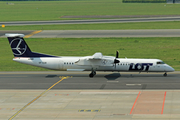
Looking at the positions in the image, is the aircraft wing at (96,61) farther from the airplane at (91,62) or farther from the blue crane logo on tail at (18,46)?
the blue crane logo on tail at (18,46)

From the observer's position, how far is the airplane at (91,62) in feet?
140

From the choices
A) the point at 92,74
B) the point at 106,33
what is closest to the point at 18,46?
the point at 92,74

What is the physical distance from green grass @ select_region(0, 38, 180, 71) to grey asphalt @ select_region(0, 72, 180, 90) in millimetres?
6241

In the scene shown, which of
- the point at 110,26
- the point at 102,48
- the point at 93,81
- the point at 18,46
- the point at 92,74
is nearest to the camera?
the point at 93,81

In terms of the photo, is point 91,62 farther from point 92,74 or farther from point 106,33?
point 106,33

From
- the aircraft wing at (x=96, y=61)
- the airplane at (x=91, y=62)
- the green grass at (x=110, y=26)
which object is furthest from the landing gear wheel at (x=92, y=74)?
the green grass at (x=110, y=26)

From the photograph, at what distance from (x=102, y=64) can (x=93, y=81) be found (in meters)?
3.01

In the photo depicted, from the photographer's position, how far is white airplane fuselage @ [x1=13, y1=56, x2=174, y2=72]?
4262cm

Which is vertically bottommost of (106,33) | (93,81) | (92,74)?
(93,81)

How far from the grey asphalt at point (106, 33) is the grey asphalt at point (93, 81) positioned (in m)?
36.3

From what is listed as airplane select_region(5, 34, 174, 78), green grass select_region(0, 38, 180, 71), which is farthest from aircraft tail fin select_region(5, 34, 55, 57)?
green grass select_region(0, 38, 180, 71)

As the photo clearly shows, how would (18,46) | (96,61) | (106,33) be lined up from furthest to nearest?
(106,33) < (18,46) < (96,61)

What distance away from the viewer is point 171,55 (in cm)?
5991

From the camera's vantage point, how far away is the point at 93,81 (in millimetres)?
41469
